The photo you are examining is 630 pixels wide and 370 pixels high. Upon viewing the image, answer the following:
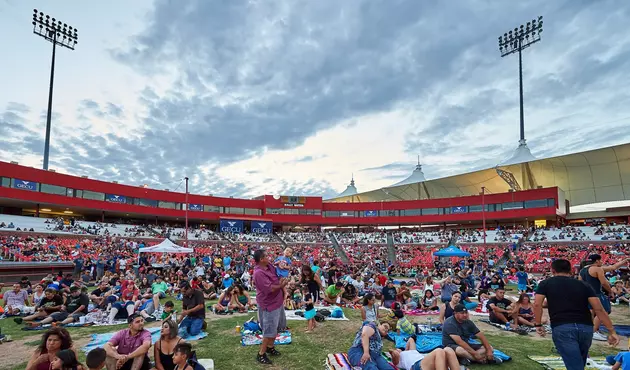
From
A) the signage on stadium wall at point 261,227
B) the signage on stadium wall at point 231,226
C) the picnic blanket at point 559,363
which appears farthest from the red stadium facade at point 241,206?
the picnic blanket at point 559,363

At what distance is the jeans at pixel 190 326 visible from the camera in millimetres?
7902

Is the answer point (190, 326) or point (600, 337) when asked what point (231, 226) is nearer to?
point (190, 326)

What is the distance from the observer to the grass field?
6.13 meters

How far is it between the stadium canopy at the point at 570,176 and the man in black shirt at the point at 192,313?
5093 cm

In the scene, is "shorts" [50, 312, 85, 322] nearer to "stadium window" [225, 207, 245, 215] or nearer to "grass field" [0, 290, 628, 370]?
"grass field" [0, 290, 628, 370]

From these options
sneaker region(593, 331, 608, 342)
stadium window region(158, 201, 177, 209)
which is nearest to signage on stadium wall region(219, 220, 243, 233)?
stadium window region(158, 201, 177, 209)

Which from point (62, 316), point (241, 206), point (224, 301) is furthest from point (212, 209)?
point (62, 316)

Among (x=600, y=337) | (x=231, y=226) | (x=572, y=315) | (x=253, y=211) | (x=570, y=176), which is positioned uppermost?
(x=570, y=176)

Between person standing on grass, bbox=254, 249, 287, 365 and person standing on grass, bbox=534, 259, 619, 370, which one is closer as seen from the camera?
person standing on grass, bbox=534, 259, 619, 370

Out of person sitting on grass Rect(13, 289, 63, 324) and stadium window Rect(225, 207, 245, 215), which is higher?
stadium window Rect(225, 207, 245, 215)

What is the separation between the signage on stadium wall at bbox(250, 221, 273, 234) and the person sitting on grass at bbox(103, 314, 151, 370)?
4270cm

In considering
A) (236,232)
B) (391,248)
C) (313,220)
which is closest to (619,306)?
(391,248)

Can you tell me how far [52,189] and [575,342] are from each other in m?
42.7

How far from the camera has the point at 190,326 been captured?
7.96m
